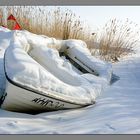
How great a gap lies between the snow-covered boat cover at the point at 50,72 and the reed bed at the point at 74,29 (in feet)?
1.90

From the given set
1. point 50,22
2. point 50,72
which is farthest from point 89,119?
point 50,22

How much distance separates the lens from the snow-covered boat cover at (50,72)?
6.89 ft

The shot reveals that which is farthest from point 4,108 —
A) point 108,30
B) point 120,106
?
point 108,30

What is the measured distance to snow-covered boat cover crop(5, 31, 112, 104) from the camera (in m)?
2.10

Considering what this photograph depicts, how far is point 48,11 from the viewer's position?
12.7 feet

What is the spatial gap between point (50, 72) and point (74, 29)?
5.92ft

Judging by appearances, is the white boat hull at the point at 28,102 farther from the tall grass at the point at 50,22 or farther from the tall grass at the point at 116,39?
the tall grass at the point at 116,39

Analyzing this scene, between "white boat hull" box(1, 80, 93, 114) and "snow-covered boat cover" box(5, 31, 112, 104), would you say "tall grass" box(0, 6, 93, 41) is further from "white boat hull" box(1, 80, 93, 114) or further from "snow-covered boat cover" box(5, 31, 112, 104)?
"white boat hull" box(1, 80, 93, 114)

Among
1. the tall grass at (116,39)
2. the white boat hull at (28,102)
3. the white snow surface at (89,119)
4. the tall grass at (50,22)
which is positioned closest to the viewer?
the white snow surface at (89,119)

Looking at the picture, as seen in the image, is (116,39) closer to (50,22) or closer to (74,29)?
(74,29)

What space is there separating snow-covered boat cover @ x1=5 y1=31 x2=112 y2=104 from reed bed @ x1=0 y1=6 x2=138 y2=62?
58 cm

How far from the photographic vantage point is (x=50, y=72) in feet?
8.76

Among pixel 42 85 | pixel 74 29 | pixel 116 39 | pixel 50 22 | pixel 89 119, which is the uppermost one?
pixel 42 85

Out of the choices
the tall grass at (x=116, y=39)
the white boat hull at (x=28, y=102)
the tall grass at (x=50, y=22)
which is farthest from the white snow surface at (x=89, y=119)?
the tall grass at (x=116, y=39)
